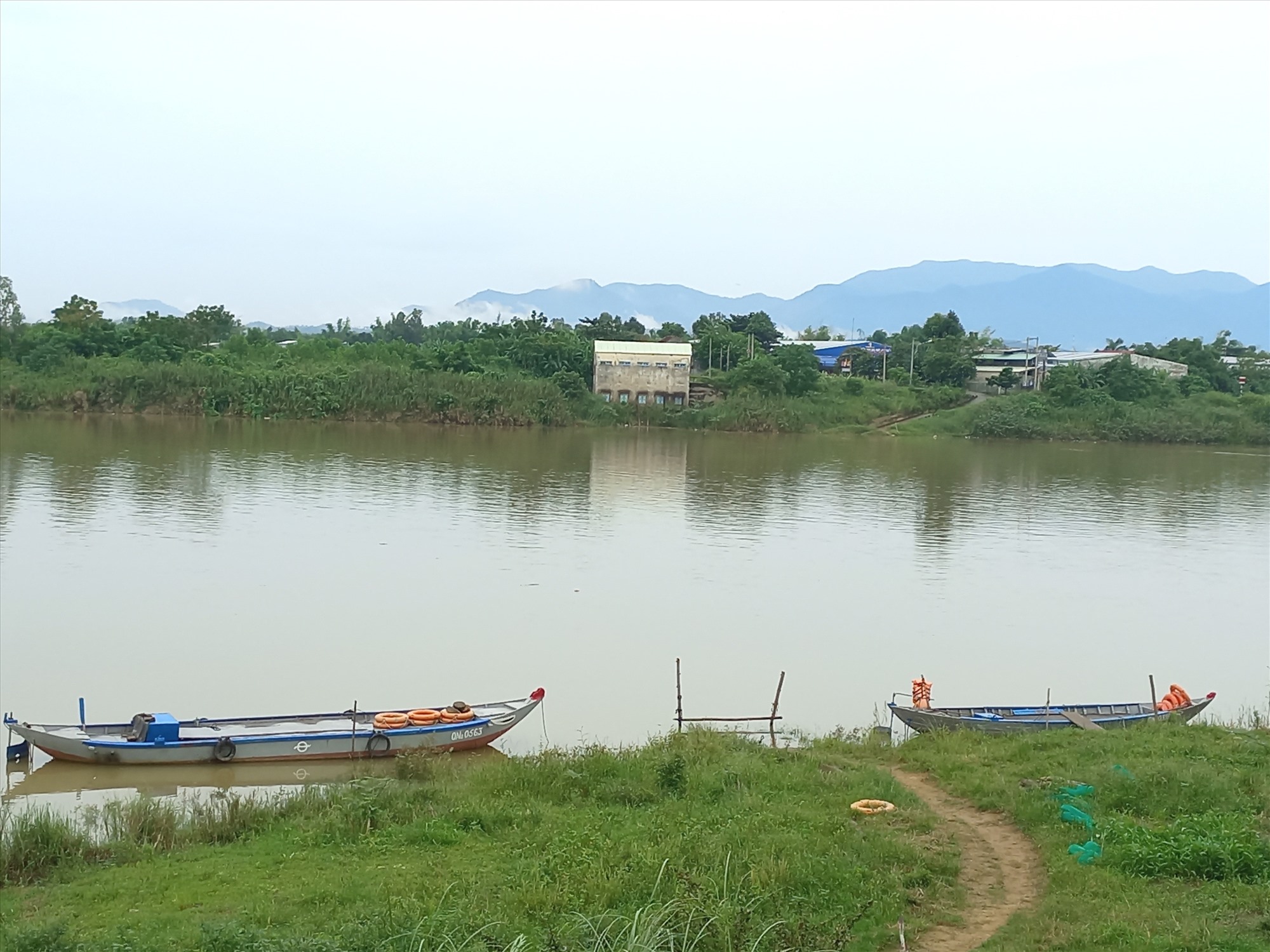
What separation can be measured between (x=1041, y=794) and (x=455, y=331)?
7097cm

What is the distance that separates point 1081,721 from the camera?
1200cm

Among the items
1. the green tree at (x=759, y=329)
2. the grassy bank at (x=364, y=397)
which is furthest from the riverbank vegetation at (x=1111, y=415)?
the green tree at (x=759, y=329)

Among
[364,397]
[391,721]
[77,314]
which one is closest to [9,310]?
[77,314]

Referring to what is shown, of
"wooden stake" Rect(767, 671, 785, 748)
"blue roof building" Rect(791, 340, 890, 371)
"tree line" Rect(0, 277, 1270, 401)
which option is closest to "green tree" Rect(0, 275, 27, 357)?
"tree line" Rect(0, 277, 1270, 401)

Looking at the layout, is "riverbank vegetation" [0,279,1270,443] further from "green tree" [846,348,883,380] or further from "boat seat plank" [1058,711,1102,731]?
"boat seat plank" [1058,711,1102,731]

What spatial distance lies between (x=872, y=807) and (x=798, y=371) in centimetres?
5326

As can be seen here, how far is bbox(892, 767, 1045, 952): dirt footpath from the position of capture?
618 centimetres

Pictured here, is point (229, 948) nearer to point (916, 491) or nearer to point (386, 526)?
point (386, 526)

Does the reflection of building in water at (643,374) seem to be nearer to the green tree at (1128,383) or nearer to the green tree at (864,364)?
the green tree at (864,364)

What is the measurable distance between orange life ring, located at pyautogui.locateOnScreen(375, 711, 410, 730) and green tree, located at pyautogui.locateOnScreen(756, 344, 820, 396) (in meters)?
49.7

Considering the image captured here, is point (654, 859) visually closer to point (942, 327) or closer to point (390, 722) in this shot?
point (390, 722)

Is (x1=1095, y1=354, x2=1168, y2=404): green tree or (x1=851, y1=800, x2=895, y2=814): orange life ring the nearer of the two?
(x1=851, y1=800, x2=895, y2=814): orange life ring

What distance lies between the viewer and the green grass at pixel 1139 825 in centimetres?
588

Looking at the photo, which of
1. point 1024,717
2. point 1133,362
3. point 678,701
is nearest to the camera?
point 1024,717
